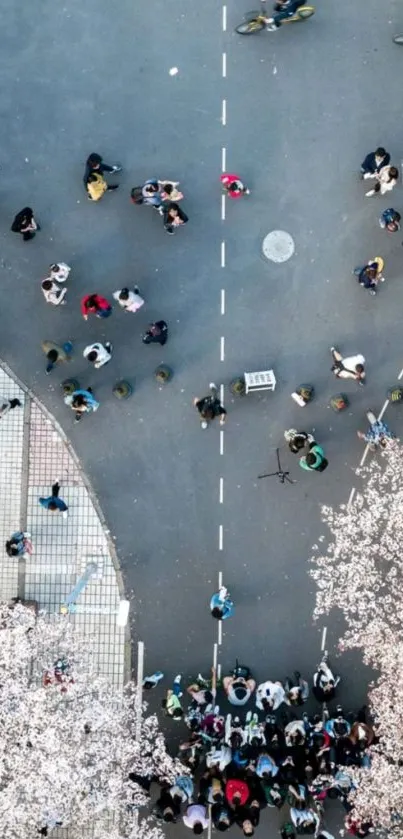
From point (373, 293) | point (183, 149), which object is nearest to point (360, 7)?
point (183, 149)

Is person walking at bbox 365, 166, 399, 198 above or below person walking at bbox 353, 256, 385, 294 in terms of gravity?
above

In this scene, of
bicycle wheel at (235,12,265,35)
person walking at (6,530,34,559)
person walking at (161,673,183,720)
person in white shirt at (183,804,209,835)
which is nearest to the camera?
person in white shirt at (183,804,209,835)

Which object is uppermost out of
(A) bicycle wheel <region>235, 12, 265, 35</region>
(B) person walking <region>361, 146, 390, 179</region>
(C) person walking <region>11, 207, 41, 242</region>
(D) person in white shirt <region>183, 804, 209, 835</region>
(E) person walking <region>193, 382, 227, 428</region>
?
(A) bicycle wheel <region>235, 12, 265, 35</region>

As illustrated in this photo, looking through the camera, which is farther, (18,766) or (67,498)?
(67,498)

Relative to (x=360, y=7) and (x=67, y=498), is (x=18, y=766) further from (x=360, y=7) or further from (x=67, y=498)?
(x=360, y=7)

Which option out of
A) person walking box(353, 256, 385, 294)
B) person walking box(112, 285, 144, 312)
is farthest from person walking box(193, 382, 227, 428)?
person walking box(353, 256, 385, 294)

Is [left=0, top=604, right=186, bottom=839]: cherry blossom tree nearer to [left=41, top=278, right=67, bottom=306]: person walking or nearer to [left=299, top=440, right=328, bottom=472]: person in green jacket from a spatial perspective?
[left=299, top=440, right=328, bottom=472]: person in green jacket
